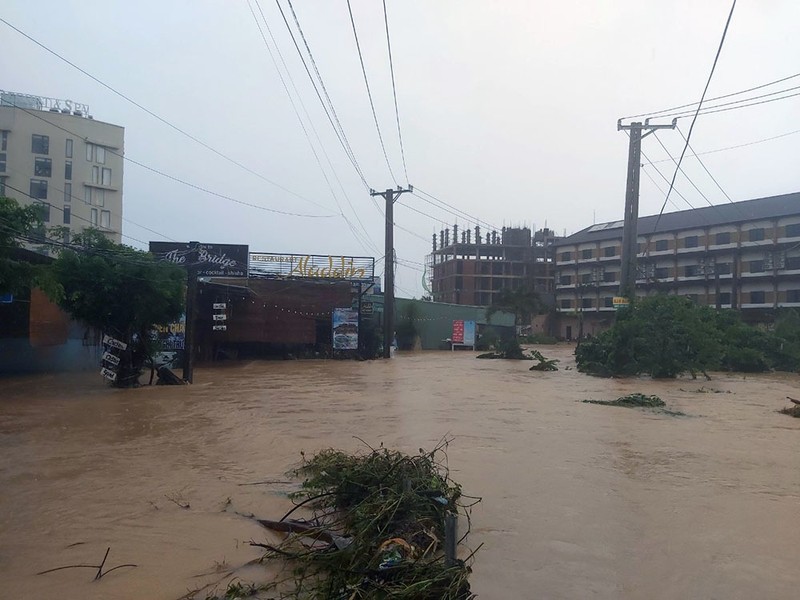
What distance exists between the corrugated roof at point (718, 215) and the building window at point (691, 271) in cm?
371

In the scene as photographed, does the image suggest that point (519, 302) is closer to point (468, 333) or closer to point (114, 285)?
point (468, 333)

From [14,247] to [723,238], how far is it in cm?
6178

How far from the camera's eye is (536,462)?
10250mm

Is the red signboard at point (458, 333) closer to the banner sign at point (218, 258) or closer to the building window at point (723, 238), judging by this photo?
the banner sign at point (218, 258)

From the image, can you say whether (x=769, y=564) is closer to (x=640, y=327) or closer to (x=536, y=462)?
(x=536, y=462)

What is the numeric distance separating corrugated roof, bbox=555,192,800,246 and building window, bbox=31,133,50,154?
45.2 meters

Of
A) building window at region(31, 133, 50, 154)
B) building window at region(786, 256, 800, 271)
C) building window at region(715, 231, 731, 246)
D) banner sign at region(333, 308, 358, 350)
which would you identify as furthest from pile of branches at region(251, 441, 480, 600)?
building window at region(715, 231, 731, 246)

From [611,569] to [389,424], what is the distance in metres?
8.55

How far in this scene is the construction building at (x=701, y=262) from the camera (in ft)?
200

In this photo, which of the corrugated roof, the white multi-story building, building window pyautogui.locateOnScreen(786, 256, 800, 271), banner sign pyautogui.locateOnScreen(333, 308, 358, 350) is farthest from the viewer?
the corrugated roof

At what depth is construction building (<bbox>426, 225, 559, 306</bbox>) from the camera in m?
93.9

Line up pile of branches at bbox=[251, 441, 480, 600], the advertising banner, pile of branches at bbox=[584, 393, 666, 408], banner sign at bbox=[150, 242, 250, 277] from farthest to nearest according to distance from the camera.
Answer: the advertising banner → banner sign at bbox=[150, 242, 250, 277] → pile of branches at bbox=[584, 393, 666, 408] → pile of branches at bbox=[251, 441, 480, 600]

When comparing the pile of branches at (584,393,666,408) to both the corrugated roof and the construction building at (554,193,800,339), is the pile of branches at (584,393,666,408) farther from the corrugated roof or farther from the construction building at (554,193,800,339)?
the corrugated roof

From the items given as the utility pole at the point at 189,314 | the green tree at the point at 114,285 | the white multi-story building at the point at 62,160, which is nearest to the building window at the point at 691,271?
the white multi-story building at the point at 62,160
